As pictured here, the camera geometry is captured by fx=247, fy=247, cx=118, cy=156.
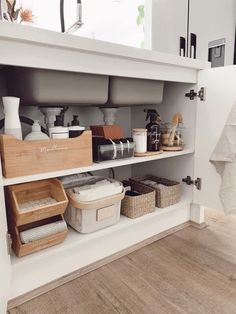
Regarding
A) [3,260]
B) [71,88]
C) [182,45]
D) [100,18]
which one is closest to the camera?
[3,260]

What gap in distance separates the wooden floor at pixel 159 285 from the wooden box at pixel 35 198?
0.26 metres

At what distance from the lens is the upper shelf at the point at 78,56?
0.64m

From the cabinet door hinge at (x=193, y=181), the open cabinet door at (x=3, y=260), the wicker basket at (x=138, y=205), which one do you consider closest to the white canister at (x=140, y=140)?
the wicker basket at (x=138, y=205)

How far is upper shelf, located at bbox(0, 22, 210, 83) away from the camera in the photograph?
64 cm

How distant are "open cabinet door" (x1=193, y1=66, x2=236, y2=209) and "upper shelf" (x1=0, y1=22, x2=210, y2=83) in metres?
0.15

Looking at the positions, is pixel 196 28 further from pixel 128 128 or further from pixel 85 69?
pixel 85 69

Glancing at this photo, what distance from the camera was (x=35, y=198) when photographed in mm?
885

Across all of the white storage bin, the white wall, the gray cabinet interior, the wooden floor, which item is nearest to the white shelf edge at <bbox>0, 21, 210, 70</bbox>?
the gray cabinet interior

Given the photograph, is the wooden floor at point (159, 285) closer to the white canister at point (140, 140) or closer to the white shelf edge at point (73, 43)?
the white canister at point (140, 140)

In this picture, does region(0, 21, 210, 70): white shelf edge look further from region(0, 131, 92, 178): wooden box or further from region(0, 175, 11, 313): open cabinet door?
region(0, 175, 11, 313): open cabinet door

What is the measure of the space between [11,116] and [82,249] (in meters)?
0.52

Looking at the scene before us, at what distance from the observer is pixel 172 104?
48.8 inches

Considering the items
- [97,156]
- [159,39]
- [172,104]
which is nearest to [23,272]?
[97,156]

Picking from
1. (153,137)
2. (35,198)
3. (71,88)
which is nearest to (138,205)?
(153,137)
